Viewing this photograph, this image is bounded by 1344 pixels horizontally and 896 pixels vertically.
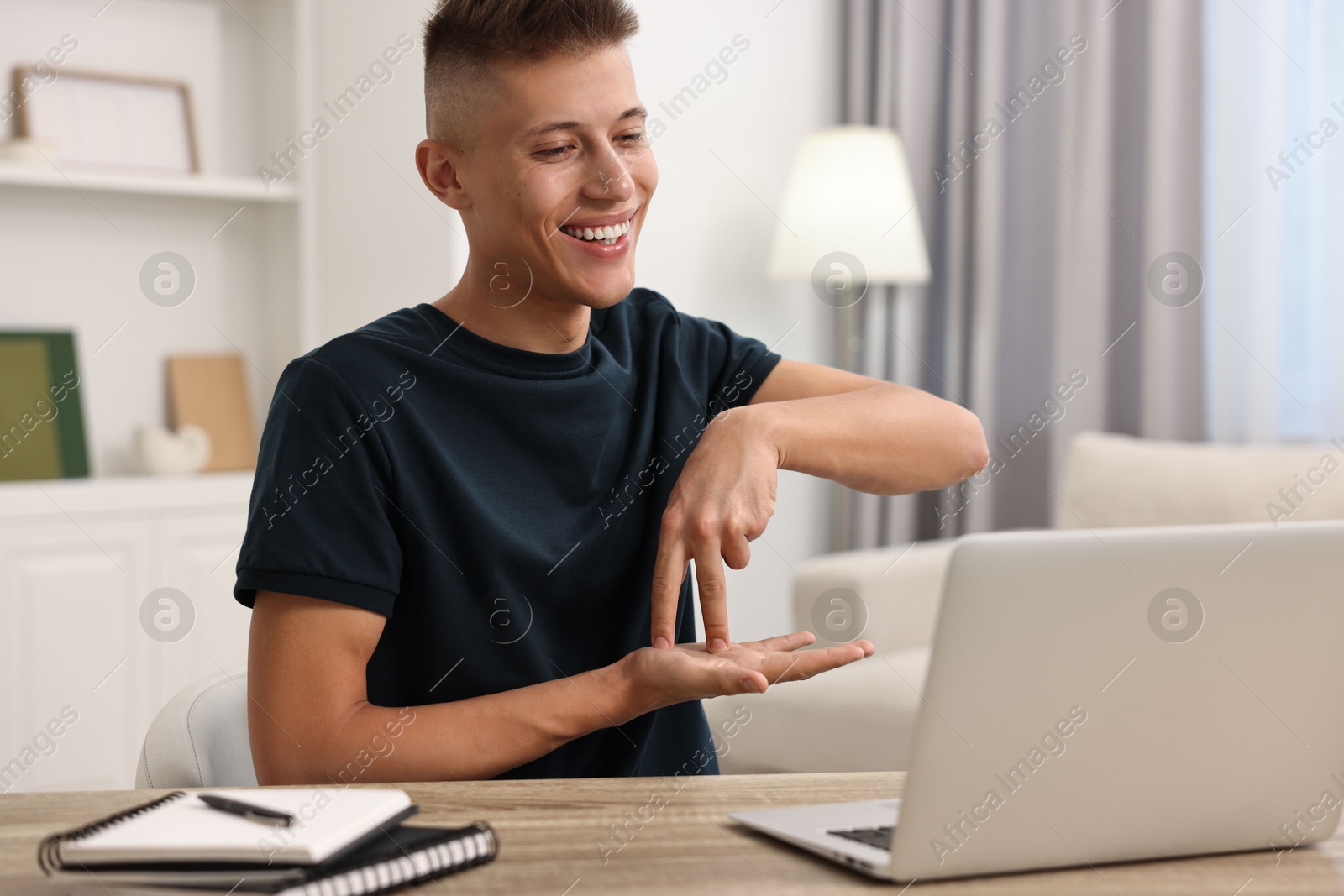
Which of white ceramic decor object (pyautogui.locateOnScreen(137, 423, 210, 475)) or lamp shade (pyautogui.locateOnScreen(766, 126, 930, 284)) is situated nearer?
white ceramic decor object (pyautogui.locateOnScreen(137, 423, 210, 475))

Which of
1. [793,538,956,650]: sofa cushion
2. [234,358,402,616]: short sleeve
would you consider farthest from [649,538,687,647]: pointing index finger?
[793,538,956,650]: sofa cushion

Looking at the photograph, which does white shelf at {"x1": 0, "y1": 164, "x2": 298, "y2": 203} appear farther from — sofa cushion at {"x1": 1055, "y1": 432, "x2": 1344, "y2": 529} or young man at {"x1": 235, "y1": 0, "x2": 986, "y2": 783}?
sofa cushion at {"x1": 1055, "y1": 432, "x2": 1344, "y2": 529}

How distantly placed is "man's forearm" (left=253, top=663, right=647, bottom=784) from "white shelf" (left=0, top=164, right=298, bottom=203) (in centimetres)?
204

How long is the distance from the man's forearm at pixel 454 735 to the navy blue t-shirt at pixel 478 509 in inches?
4.2

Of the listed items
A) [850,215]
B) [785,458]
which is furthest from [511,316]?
[850,215]

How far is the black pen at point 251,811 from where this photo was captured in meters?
0.71

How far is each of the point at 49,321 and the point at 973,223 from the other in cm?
237

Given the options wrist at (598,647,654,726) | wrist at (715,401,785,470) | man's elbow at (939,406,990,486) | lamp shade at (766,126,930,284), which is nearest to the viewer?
wrist at (598,647,654,726)

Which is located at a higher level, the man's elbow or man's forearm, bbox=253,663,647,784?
the man's elbow

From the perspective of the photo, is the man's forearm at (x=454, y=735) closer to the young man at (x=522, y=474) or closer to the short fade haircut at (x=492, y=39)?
the young man at (x=522, y=474)

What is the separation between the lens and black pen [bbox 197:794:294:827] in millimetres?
713

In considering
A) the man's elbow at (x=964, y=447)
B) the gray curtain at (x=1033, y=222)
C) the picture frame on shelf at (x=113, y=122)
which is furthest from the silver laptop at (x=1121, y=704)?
the picture frame on shelf at (x=113, y=122)

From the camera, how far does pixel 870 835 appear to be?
78 centimetres

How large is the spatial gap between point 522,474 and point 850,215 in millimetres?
2082
